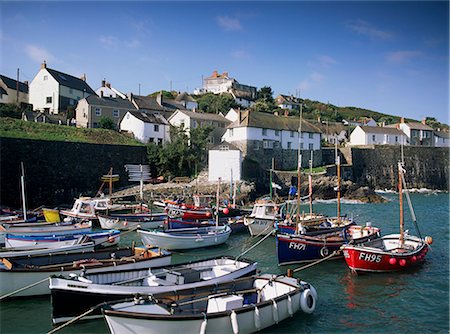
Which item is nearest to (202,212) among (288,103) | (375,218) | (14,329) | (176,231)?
(176,231)

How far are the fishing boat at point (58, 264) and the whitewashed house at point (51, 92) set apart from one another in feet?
160

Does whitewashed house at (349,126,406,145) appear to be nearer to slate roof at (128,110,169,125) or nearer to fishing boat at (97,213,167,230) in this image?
slate roof at (128,110,169,125)

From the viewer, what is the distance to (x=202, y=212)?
3181 centimetres

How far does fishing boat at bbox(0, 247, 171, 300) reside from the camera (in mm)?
14367

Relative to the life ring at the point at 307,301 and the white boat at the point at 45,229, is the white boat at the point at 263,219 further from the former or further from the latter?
the life ring at the point at 307,301

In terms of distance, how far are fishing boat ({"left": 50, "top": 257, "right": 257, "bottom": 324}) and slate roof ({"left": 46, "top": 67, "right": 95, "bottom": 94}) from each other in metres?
53.3

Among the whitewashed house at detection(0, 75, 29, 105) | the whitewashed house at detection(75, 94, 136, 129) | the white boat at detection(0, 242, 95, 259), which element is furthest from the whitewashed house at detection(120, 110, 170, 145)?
the white boat at detection(0, 242, 95, 259)

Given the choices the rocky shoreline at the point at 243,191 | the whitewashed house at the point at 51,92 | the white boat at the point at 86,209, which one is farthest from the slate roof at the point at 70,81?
the white boat at the point at 86,209

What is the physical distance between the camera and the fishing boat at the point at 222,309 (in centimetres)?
1039

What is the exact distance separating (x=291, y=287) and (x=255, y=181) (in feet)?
123

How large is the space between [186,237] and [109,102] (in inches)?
1634

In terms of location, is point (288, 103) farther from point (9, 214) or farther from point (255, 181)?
point (9, 214)

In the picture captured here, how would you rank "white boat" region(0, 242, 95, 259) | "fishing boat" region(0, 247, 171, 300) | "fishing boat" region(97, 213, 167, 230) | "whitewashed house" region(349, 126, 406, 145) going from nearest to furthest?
1. "fishing boat" region(0, 247, 171, 300)
2. "white boat" region(0, 242, 95, 259)
3. "fishing boat" region(97, 213, 167, 230)
4. "whitewashed house" region(349, 126, 406, 145)

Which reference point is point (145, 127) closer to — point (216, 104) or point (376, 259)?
point (216, 104)
